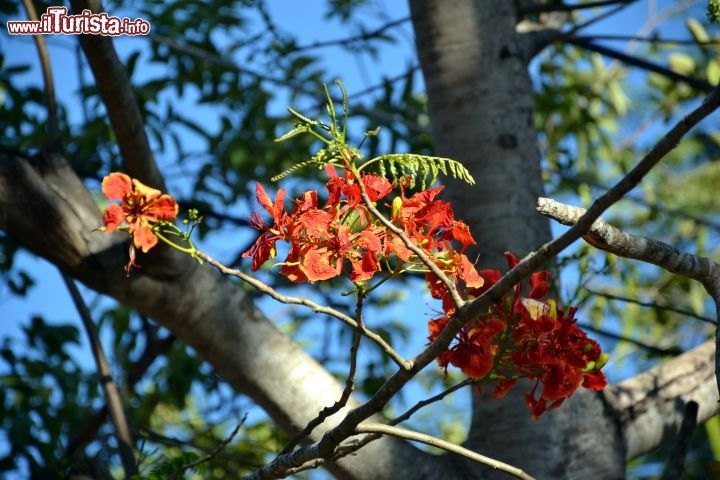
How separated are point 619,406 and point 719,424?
1012 mm

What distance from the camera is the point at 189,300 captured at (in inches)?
61.7

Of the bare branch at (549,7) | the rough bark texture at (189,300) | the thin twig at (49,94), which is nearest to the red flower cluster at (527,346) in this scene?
the rough bark texture at (189,300)

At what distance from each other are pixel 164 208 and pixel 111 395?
3.13ft

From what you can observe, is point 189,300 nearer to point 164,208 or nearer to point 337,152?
point 164,208

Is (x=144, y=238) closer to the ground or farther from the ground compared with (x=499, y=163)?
closer to the ground

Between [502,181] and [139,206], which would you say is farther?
[502,181]

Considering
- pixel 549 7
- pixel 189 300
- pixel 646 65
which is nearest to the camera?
pixel 189 300

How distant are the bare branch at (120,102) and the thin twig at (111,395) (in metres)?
0.43

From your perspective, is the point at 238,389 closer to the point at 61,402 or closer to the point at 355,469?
the point at 355,469

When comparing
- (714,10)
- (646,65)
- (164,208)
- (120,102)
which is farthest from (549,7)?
(164,208)

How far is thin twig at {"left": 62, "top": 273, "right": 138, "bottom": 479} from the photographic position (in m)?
1.65

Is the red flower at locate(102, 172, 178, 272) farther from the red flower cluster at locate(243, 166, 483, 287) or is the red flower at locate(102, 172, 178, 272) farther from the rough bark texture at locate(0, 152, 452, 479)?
the rough bark texture at locate(0, 152, 452, 479)

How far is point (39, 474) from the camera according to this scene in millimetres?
1940

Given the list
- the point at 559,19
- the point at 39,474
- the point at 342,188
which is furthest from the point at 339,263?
the point at 559,19
